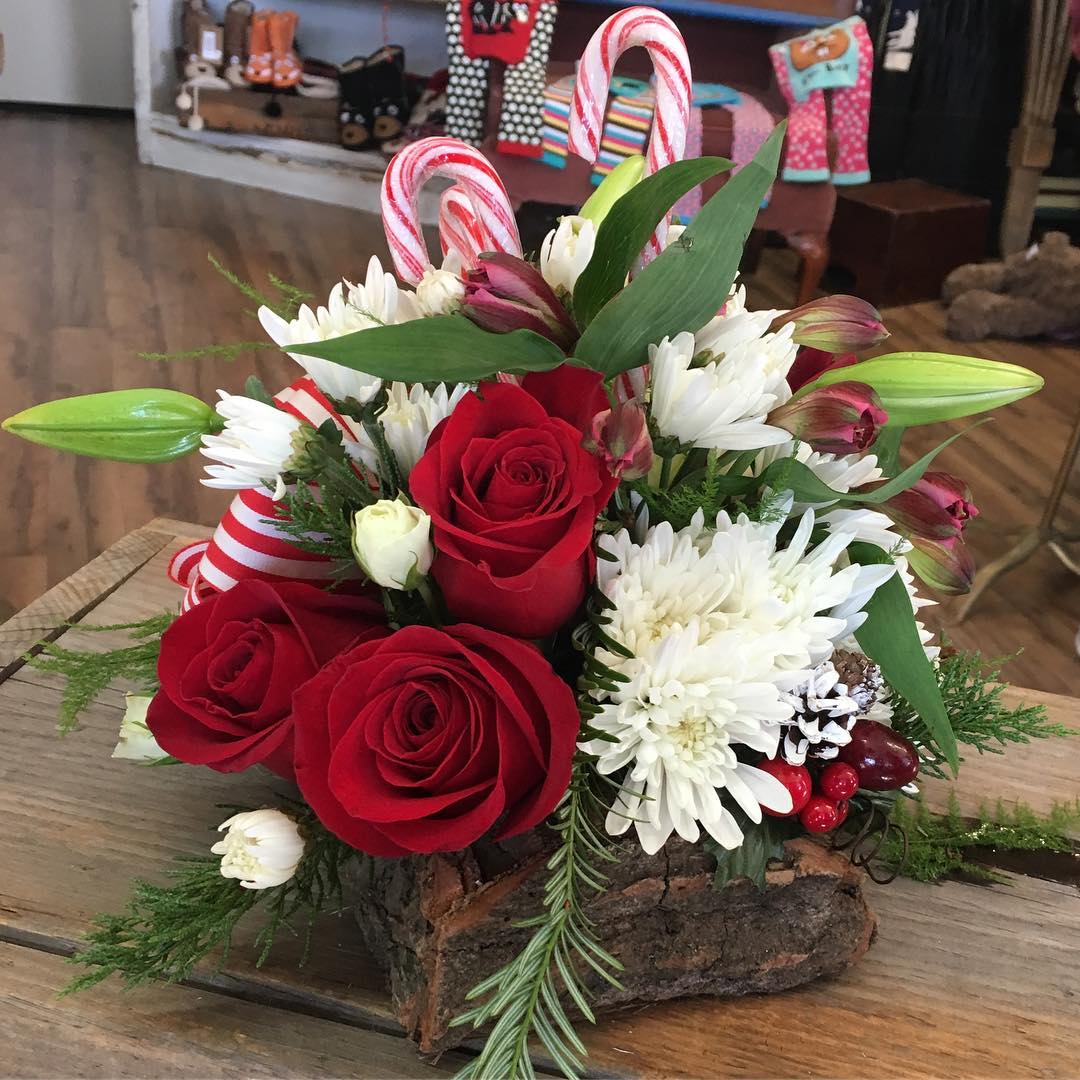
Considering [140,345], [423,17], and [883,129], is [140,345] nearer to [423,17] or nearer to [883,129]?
[423,17]

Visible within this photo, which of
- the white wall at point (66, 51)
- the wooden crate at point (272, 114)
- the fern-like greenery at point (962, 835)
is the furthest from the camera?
the white wall at point (66, 51)

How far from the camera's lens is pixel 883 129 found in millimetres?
3740

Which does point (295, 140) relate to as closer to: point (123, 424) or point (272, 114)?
point (272, 114)

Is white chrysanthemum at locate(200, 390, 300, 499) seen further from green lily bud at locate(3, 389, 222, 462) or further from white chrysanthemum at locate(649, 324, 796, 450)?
white chrysanthemum at locate(649, 324, 796, 450)

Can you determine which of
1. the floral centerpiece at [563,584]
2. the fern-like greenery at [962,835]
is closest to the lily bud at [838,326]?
the floral centerpiece at [563,584]

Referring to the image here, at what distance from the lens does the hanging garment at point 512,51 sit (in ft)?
→ 9.00

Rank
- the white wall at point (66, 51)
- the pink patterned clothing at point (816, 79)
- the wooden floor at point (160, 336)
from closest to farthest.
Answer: the wooden floor at point (160, 336), the pink patterned clothing at point (816, 79), the white wall at point (66, 51)

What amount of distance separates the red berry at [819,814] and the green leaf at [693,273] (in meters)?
0.26

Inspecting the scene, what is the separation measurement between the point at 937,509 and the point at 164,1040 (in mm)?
502

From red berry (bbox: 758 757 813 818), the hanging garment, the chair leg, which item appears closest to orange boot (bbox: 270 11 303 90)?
the hanging garment

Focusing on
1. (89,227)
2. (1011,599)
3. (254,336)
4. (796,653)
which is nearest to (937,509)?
(796,653)

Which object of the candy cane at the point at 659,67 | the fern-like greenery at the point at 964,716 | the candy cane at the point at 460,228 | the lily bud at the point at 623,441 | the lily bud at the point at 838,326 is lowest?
the fern-like greenery at the point at 964,716

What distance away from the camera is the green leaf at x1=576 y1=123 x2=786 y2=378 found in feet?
1.82

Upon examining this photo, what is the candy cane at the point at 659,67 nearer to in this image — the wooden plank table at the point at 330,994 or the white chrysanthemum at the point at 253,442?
the white chrysanthemum at the point at 253,442
